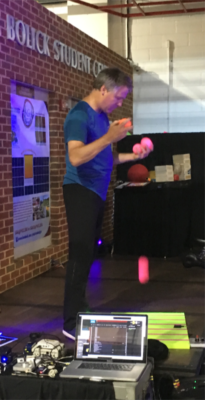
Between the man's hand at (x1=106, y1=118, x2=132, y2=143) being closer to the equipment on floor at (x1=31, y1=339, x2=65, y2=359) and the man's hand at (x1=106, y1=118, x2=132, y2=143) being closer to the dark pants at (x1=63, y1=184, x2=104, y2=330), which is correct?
the dark pants at (x1=63, y1=184, x2=104, y2=330)

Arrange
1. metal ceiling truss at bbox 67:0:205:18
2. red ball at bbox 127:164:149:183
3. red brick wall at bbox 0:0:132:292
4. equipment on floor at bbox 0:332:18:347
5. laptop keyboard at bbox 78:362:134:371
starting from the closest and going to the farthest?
laptop keyboard at bbox 78:362:134:371
equipment on floor at bbox 0:332:18:347
red brick wall at bbox 0:0:132:292
red ball at bbox 127:164:149:183
metal ceiling truss at bbox 67:0:205:18

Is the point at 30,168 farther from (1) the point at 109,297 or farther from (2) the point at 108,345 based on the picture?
(2) the point at 108,345

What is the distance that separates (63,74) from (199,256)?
8.42ft

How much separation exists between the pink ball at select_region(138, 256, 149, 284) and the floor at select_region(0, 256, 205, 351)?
5 cm

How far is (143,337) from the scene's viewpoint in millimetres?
2232

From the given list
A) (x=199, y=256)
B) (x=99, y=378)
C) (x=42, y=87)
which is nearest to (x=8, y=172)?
(x=42, y=87)

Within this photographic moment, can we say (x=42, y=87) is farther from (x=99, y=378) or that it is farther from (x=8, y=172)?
(x=99, y=378)

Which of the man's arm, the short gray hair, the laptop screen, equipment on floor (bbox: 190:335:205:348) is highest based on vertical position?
the short gray hair

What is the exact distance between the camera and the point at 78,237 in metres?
2.71

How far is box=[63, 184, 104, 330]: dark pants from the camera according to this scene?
2701 millimetres

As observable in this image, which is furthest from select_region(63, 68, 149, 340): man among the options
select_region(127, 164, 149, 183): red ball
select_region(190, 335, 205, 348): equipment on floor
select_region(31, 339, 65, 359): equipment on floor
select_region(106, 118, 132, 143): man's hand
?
select_region(127, 164, 149, 183): red ball

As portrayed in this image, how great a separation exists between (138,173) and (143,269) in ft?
4.93

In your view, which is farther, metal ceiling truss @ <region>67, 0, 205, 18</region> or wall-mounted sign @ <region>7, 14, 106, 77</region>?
metal ceiling truss @ <region>67, 0, 205, 18</region>

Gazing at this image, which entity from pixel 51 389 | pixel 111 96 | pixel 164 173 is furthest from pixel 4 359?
pixel 164 173
